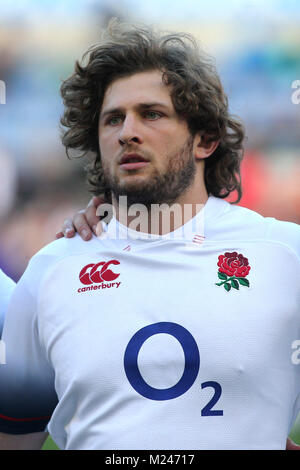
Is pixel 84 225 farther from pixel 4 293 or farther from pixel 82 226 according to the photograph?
pixel 4 293

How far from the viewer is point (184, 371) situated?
5.95ft

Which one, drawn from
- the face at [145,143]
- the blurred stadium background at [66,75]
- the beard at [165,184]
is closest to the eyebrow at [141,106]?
the face at [145,143]

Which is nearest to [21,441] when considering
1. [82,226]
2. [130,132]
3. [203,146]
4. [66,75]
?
[82,226]

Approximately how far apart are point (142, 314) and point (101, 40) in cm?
111

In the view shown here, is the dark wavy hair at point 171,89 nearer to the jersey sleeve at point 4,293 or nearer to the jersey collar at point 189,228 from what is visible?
the jersey collar at point 189,228

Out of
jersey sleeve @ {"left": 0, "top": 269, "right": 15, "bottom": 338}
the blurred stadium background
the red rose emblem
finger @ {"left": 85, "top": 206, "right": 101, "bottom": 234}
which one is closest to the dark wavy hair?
finger @ {"left": 85, "top": 206, "right": 101, "bottom": 234}

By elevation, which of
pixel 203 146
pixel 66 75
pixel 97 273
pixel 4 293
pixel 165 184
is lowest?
pixel 4 293

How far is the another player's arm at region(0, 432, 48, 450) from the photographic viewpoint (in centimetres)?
215

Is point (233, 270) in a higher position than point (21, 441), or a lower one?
higher

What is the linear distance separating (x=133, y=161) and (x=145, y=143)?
7 cm

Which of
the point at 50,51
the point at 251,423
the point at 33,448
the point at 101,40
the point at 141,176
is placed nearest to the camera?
the point at 251,423

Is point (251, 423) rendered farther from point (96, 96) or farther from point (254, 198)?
point (254, 198)

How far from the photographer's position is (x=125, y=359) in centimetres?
184

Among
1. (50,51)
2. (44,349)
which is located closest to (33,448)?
(44,349)
